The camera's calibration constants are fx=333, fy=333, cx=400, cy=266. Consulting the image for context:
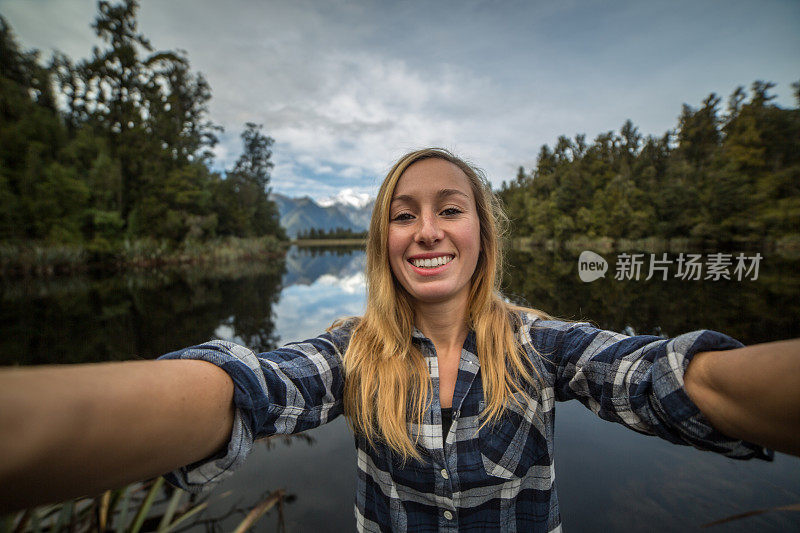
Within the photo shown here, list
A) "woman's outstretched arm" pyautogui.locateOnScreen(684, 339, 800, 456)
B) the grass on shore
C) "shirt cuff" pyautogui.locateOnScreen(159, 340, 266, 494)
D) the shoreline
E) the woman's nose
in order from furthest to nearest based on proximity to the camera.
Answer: the shoreline → the grass on shore → the woman's nose → "shirt cuff" pyautogui.locateOnScreen(159, 340, 266, 494) → "woman's outstretched arm" pyautogui.locateOnScreen(684, 339, 800, 456)

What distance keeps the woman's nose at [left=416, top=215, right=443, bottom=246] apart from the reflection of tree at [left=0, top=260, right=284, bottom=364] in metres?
5.24

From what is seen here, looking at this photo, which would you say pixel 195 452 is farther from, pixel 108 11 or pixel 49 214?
pixel 108 11

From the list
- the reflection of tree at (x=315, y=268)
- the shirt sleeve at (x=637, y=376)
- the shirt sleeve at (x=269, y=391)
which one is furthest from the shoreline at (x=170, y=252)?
the shirt sleeve at (x=269, y=391)

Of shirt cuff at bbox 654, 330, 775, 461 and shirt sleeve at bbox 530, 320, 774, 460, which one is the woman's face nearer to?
shirt sleeve at bbox 530, 320, 774, 460

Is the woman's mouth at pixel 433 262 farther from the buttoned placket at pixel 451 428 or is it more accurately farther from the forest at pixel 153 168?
the forest at pixel 153 168

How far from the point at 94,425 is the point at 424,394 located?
99cm

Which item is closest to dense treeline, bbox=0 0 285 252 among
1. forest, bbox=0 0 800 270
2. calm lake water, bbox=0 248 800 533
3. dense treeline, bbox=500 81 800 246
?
forest, bbox=0 0 800 270

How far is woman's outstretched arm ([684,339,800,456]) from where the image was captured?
2.00 feet

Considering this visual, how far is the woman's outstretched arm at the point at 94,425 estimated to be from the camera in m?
0.44

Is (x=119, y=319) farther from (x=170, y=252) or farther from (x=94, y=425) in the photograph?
(x=170, y=252)

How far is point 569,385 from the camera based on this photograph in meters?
1.23

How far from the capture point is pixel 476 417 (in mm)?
1246

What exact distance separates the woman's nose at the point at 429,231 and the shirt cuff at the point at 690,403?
842mm

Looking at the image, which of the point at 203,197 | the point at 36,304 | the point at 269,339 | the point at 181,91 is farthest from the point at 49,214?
the point at 269,339
